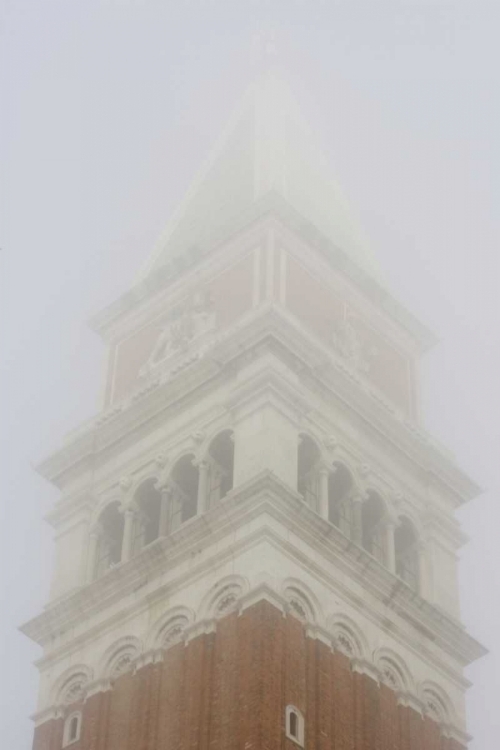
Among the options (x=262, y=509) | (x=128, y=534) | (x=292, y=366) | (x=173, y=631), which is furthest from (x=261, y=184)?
(x=173, y=631)

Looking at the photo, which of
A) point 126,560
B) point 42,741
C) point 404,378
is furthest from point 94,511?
point 404,378

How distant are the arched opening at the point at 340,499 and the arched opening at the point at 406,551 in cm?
245

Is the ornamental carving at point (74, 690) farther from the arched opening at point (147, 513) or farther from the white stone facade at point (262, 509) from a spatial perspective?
the arched opening at point (147, 513)

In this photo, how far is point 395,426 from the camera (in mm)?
69312

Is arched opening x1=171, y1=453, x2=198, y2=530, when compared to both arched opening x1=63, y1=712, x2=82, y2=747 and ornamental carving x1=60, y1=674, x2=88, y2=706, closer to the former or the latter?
ornamental carving x1=60, y1=674, x2=88, y2=706

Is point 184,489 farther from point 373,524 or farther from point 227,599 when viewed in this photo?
point 227,599

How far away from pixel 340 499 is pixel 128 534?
22.9 feet

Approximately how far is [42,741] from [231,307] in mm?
17145

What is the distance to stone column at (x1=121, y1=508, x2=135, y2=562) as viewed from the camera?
211ft

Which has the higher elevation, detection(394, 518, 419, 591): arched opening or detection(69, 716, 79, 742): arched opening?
detection(394, 518, 419, 591): arched opening

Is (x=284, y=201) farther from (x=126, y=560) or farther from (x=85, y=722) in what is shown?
(x=85, y=722)

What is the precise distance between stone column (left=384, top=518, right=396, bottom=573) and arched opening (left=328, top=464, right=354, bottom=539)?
1.55m

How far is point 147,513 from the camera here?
218 ft

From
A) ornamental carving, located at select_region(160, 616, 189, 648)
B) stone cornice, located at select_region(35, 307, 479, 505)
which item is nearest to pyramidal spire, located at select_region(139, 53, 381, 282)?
stone cornice, located at select_region(35, 307, 479, 505)
